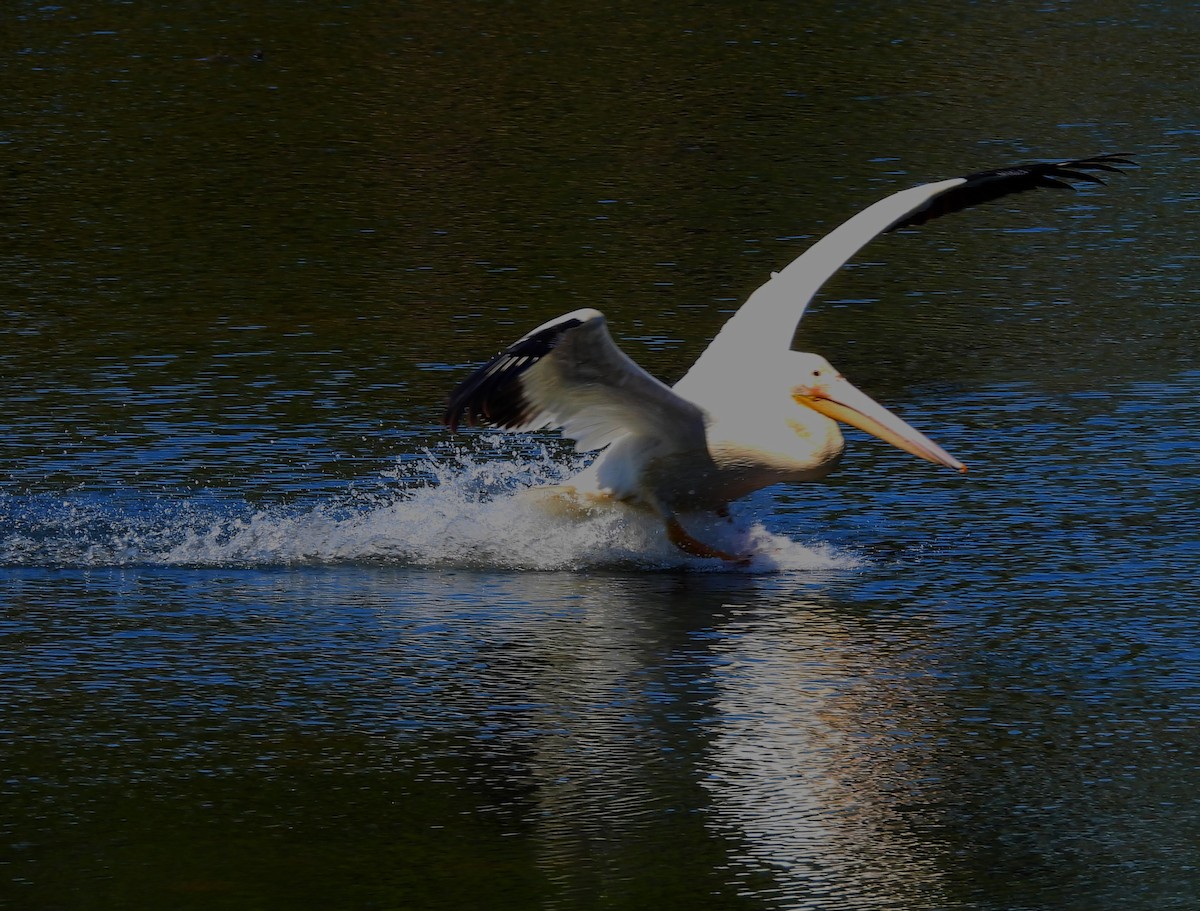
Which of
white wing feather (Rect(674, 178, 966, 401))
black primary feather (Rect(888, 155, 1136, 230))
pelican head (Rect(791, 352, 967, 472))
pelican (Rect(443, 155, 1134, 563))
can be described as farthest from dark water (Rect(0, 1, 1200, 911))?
black primary feather (Rect(888, 155, 1136, 230))

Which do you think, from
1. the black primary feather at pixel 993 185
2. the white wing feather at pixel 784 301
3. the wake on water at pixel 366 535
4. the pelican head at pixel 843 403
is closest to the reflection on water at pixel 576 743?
the wake on water at pixel 366 535

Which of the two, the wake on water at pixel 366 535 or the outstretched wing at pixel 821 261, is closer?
the wake on water at pixel 366 535

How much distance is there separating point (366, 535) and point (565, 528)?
2.06ft

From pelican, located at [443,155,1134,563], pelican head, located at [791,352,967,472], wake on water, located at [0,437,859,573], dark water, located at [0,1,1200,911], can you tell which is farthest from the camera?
pelican head, located at [791,352,967,472]

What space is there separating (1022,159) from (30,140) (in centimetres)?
588

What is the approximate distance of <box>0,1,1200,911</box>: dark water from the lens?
15.0 ft

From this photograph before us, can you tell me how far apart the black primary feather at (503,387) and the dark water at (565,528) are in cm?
41

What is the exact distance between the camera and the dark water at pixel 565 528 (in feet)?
15.0

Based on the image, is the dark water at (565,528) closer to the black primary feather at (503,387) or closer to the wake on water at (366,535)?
the wake on water at (366,535)

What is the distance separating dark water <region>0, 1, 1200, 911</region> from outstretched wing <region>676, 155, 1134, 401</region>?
0.55 meters

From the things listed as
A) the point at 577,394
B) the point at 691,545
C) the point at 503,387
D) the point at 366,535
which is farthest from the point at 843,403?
the point at 366,535

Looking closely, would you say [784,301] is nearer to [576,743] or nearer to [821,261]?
[821,261]

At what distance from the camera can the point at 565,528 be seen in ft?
22.9

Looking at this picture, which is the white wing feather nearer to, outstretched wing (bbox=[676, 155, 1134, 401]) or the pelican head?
outstretched wing (bbox=[676, 155, 1134, 401])
